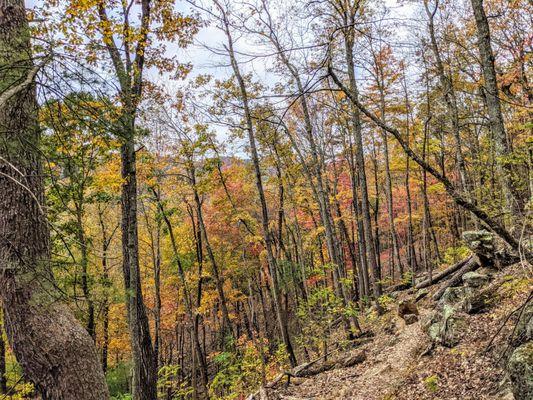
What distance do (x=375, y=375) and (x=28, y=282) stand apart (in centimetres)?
645

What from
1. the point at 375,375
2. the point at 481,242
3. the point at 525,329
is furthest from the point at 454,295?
the point at 525,329

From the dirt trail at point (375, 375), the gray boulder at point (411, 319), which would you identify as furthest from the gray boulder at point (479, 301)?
the gray boulder at point (411, 319)

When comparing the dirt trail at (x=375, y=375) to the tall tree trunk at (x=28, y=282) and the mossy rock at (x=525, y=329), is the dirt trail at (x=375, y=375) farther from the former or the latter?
the tall tree trunk at (x=28, y=282)

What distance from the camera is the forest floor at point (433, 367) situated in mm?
4340

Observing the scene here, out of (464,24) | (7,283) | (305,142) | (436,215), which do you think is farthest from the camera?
(436,215)

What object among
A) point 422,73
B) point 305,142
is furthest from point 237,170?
point 422,73

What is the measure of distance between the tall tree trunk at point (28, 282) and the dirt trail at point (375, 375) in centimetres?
480

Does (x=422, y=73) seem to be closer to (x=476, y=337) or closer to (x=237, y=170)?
(x=237, y=170)

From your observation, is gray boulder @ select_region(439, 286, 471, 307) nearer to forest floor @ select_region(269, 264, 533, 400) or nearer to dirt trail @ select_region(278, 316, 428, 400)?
forest floor @ select_region(269, 264, 533, 400)

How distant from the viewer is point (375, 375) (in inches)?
265

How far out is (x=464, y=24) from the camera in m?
12.7

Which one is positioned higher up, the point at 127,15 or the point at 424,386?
the point at 127,15

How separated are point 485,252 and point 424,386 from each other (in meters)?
4.18

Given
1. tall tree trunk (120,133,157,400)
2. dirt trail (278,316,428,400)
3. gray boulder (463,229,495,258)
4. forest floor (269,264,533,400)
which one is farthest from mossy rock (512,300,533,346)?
tall tree trunk (120,133,157,400)
